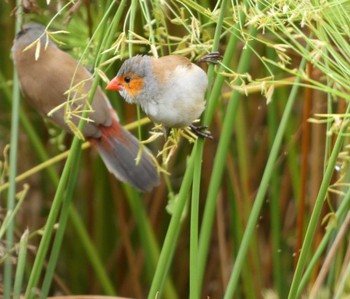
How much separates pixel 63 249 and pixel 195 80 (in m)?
1.77

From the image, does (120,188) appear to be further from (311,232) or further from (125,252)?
(311,232)

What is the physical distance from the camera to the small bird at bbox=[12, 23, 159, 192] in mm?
2252

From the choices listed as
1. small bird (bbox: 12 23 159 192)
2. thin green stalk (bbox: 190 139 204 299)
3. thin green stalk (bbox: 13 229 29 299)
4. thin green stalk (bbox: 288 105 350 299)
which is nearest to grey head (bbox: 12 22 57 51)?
small bird (bbox: 12 23 159 192)

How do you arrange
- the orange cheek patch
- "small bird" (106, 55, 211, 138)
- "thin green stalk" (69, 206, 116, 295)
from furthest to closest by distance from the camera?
"thin green stalk" (69, 206, 116, 295) → the orange cheek patch → "small bird" (106, 55, 211, 138)

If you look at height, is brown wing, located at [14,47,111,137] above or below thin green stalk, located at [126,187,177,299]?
above

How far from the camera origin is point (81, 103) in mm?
2143

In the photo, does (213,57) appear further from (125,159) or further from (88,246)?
(88,246)

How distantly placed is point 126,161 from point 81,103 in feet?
0.80

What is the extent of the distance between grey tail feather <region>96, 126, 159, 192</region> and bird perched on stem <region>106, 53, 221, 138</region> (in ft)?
2.00

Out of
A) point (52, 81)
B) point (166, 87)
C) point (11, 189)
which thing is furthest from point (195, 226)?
point (52, 81)

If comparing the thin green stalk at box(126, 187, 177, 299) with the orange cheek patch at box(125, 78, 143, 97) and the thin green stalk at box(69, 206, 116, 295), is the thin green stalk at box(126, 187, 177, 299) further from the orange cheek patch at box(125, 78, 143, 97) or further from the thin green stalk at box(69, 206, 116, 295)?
the orange cheek patch at box(125, 78, 143, 97)

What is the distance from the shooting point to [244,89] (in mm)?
1359

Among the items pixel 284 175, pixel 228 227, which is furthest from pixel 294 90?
pixel 228 227

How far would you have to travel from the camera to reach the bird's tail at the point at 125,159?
224cm
